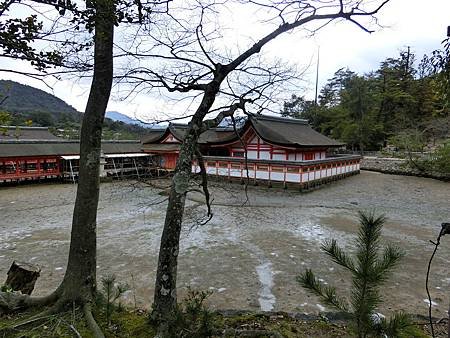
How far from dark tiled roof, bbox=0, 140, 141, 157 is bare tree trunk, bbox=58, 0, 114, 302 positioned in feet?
52.6

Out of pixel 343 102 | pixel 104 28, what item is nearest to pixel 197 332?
pixel 104 28

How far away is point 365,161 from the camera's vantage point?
2519 cm

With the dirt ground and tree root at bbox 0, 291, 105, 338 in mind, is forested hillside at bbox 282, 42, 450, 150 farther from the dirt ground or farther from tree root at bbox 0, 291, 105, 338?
tree root at bbox 0, 291, 105, 338

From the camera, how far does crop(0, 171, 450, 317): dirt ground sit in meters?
5.02

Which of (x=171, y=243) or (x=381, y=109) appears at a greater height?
(x=381, y=109)

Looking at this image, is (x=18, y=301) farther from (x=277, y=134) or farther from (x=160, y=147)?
(x=160, y=147)

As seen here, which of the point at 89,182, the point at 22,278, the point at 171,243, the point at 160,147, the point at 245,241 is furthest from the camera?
the point at 160,147

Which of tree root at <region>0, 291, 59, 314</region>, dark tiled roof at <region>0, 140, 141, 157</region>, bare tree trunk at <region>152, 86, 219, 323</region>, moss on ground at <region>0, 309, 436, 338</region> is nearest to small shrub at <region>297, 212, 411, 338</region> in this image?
moss on ground at <region>0, 309, 436, 338</region>

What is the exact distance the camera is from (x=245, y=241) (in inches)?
307

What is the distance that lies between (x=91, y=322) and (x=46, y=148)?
18.1 meters

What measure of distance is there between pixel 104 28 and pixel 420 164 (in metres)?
22.5

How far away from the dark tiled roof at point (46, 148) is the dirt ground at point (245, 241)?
3196 mm

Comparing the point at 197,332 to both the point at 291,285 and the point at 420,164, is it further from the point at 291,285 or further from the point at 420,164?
the point at 420,164

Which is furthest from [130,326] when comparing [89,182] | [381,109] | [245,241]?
[381,109]
